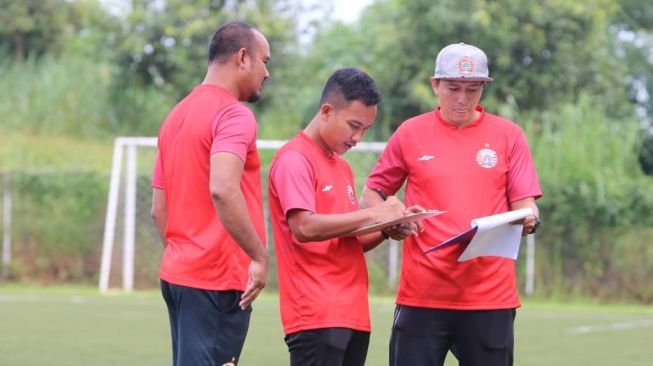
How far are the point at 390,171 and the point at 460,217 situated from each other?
17.8 inches

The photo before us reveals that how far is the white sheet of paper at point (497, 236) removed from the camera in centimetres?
515

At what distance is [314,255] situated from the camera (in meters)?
5.13

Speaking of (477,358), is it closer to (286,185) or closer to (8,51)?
(286,185)

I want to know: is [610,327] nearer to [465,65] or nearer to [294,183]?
[465,65]

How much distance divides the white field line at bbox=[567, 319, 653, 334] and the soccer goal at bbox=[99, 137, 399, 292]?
4.40 m

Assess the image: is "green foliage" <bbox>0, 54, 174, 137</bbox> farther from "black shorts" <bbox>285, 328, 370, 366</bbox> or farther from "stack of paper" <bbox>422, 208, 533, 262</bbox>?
"black shorts" <bbox>285, 328, 370, 366</bbox>

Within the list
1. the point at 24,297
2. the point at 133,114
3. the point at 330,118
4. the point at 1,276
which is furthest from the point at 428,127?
the point at 133,114

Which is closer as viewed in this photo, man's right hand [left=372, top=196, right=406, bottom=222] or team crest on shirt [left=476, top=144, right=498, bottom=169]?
man's right hand [left=372, top=196, right=406, bottom=222]

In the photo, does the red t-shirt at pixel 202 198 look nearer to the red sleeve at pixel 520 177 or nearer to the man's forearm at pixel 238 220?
the man's forearm at pixel 238 220

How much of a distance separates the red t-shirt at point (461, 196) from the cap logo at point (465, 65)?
26 cm

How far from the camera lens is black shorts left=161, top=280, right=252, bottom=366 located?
511 centimetres

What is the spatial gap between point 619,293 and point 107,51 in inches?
481

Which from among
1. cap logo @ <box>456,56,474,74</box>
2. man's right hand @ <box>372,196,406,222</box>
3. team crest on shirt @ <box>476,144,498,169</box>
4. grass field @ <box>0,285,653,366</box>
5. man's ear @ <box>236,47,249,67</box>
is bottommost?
grass field @ <box>0,285,653,366</box>

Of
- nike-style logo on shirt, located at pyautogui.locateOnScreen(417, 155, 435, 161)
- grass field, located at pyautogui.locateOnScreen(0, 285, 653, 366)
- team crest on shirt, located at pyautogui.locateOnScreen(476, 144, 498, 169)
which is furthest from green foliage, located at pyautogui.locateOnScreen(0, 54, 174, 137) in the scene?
team crest on shirt, located at pyautogui.locateOnScreen(476, 144, 498, 169)
